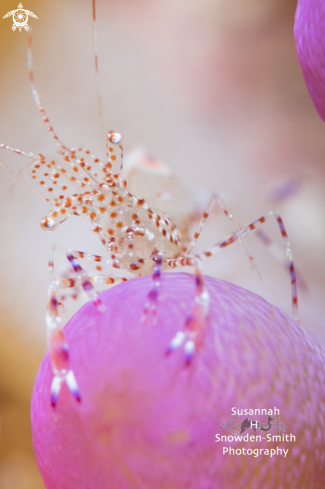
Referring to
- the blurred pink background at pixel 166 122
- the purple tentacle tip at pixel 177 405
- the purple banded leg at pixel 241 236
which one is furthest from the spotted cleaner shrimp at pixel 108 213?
the purple tentacle tip at pixel 177 405

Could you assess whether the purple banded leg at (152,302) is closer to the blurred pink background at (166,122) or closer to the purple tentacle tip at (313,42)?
the purple tentacle tip at (313,42)

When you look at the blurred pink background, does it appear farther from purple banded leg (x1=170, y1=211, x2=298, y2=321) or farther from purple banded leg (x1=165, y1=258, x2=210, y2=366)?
purple banded leg (x1=165, y1=258, x2=210, y2=366)

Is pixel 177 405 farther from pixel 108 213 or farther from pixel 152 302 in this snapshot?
pixel 108 213

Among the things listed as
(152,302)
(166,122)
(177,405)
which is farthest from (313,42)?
(166,122)

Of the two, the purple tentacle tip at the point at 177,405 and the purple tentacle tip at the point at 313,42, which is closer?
the purple tentacle tip at the point at 177,405

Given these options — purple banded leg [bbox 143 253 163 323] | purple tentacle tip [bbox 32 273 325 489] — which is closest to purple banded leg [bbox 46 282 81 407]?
purple tentacle tip [bbox 32 273 325 489]

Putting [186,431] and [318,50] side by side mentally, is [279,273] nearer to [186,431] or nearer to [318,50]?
[318,50]
